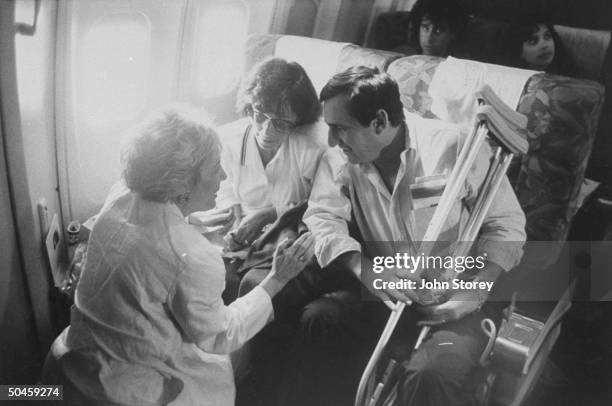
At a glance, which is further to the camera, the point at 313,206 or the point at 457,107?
the point at 313,206

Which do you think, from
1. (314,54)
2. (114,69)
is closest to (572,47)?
(314,54)

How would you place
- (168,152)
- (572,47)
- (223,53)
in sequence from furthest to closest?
(223,53) → (572,47) → (168,152)

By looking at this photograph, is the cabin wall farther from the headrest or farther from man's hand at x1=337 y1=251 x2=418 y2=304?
the headrest

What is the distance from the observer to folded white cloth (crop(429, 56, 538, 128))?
0.98 m

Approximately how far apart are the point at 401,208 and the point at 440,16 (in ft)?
1.81

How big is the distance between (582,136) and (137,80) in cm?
96

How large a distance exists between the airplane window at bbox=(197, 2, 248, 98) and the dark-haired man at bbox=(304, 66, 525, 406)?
28 cm

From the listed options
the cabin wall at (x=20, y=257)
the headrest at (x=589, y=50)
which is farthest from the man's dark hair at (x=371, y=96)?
the cabin wall at (x=20, y=257)

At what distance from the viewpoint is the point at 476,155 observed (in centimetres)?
98

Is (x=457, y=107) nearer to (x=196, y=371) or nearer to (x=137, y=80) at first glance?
(x=137, y=80)

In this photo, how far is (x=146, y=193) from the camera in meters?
0.99

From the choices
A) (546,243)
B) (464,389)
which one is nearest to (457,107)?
(546,243)

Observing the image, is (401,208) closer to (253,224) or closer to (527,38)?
(253,224)

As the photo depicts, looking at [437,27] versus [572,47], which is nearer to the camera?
[572,47]
